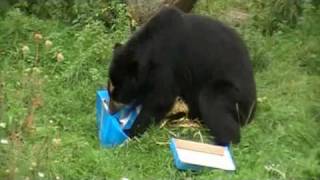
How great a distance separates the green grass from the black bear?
0.20 meters

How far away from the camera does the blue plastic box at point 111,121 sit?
232 inches

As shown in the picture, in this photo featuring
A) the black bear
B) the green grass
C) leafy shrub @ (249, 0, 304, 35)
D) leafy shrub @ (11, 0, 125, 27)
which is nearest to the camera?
the green grass

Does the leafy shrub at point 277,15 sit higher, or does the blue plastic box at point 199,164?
the blue plastic box at point 199,164

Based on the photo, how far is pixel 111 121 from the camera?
233 inches

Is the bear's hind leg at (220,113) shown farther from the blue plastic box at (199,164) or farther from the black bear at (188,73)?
the blue plastic box at (199,164)

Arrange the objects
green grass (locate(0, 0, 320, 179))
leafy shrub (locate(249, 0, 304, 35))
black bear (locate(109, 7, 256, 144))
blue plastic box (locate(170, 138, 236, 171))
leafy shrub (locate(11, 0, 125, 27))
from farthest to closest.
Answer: leafy shrub (locate(249, 0, 304, 35)) < leafy shrub (locate(11, 0, 125, 27)) < black bear (locate(109, 7, 256, 144)) < blue plastic box (locate(170, 138, 236, 171)) < green grass (locate(0, 0, 320, 179))

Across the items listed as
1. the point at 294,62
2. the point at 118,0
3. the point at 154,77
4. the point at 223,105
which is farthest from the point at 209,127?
the point at 118,0

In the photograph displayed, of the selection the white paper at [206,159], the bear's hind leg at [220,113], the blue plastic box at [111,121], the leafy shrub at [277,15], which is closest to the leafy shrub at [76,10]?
the leafy shrub at [277,15]

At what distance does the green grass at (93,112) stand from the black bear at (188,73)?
0.65 ft

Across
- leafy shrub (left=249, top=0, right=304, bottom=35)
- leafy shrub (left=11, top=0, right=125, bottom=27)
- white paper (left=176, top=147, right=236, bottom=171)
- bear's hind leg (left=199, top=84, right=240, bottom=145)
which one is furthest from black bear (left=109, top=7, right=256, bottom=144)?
leafy shrub (left=249, top=0, right=304, bottom=35)

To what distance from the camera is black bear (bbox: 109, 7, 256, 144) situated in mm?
6062

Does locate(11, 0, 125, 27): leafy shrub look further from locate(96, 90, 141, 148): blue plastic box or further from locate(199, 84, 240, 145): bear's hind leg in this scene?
locate(199, 84, 240, 145): bear's hind leg

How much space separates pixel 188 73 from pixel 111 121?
799 millimetres

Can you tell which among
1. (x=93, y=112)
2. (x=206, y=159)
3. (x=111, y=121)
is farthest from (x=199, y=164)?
(x=93, y=112)
